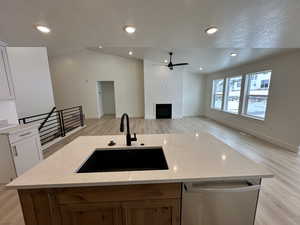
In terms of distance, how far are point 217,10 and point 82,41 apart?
2250 millimetres

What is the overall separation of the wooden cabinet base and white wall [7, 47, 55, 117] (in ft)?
16.0

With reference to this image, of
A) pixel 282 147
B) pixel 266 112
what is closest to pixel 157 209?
pixel 282 147

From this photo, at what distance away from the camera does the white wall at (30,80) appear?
4.18 metres

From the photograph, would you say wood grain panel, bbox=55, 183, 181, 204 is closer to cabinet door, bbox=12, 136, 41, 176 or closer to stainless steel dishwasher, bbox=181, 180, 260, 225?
stainless steel dishwasher, bbox=181, 180, 260, 225

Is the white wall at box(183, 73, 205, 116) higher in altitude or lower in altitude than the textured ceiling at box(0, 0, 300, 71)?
lower

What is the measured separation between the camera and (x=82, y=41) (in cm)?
251

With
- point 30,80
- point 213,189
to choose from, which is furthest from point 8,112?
point 213,189

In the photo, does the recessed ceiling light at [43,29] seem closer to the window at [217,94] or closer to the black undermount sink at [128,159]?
the black undermount sink at [128,159]

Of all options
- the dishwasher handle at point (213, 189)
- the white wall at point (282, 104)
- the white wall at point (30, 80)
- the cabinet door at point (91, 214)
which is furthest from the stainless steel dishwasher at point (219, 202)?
the white wall at point (30, 80)

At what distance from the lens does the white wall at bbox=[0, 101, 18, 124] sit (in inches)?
97.8

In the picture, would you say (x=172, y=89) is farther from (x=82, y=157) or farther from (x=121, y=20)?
(x=82, y=157)

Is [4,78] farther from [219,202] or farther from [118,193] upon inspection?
[219,202]

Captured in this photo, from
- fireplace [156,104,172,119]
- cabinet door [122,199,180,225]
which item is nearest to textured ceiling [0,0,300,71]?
cabinet door [122,199,180,225]

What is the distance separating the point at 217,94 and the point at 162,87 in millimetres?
2839
